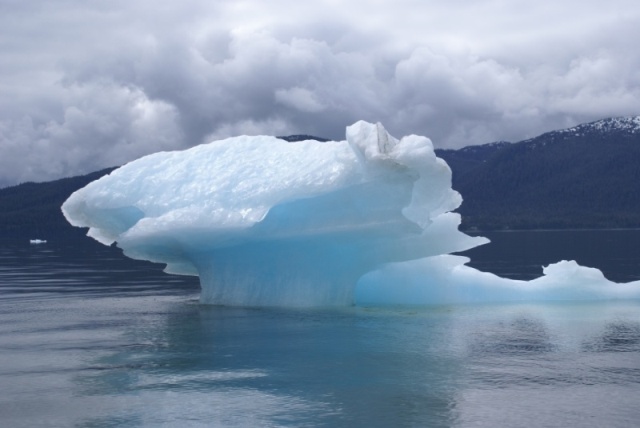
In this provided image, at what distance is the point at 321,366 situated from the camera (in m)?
14.1

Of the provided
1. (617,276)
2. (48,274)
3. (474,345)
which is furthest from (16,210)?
(474,345)

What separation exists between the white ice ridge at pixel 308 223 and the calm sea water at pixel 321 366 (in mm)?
1045

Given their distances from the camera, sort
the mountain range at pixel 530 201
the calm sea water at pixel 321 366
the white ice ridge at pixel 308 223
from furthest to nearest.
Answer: the mountain range at pixel 530 201
the white ice ridge at pixel 308 223
the calm sea water at pixel 321 366

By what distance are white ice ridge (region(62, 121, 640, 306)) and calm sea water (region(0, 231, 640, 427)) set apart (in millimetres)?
1045

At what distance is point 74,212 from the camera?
22.7 metres

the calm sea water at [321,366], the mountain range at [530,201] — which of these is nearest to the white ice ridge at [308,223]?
the calm sea water at [321,366]

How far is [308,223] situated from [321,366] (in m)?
6.71

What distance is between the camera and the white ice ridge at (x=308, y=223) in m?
19.6

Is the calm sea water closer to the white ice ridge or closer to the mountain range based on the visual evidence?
the white ice ridge

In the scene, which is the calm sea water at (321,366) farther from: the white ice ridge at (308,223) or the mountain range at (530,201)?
the mountain range at (530,201)

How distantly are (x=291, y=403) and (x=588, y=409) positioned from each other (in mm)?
4073

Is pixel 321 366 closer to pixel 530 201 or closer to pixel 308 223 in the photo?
pixel 308 223

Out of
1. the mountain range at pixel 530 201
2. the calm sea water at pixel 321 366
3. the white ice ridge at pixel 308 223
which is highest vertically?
the mountain range at pixel 530 201

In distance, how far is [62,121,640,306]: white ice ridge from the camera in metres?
19.6
